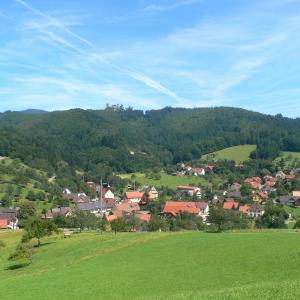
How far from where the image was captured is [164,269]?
118 feet

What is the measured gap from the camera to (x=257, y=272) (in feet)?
101

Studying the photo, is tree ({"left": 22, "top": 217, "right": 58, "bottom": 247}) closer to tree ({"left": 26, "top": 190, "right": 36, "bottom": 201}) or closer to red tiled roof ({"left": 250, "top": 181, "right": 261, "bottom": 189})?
tree ({"left": 26, "top": 190, "right": 36, "bottom": 201})

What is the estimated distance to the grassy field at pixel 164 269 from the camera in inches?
1045

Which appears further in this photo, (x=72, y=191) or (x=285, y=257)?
(x=72, y=191)

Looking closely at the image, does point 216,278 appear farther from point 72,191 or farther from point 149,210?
point 72,191

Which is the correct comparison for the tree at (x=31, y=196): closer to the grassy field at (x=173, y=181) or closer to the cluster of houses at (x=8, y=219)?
the cluster of houses at (x=8, y=219)

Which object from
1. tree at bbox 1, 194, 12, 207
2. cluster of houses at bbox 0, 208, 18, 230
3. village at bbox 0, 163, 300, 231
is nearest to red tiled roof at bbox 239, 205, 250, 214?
village at bbox 0, 163, 300, 231

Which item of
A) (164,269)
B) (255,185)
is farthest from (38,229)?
(255,185)

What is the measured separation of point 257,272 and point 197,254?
427 inches

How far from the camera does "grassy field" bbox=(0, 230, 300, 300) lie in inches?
1045

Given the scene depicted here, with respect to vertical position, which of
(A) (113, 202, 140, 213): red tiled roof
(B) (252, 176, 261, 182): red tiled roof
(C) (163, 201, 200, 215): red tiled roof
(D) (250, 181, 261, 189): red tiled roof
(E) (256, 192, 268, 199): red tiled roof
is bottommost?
(A) (113, 202, 140, 213): red tiled roof

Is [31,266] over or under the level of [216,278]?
under

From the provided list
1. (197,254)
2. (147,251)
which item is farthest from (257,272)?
(147,251)

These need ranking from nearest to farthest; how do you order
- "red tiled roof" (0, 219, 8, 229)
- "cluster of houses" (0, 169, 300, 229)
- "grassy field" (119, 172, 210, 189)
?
"red tiled roof" (0, 219, 8, 229) → "cluster of houses" (0, 169, 300, 229) → "grassy field" (119, 172, 210, 189)
